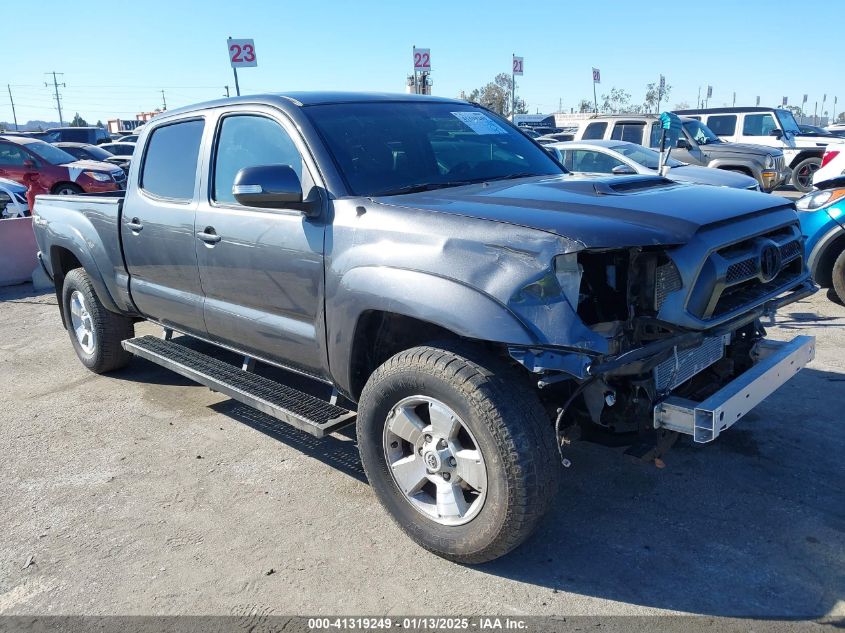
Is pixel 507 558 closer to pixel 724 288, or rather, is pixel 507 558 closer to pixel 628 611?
pixel 628 611

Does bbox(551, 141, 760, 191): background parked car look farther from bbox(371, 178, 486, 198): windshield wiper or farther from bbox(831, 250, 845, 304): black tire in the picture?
bbox(371, 178, 486, 198): windshield wiper

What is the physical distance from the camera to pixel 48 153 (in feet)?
52.4

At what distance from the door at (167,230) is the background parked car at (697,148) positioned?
960 cm

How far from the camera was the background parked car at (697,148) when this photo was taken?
1293 centimetres

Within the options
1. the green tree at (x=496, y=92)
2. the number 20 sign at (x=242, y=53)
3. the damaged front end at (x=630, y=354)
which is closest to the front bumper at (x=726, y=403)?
the damaged front end at (x=630, y=354)

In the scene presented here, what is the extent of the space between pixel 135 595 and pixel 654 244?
8.32 ft

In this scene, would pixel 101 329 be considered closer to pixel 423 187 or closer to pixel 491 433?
pixel 423 187

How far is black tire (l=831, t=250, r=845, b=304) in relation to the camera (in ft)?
21.6

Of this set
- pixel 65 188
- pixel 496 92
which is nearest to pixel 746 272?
pixel 65 188

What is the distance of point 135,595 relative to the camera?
2.98 m

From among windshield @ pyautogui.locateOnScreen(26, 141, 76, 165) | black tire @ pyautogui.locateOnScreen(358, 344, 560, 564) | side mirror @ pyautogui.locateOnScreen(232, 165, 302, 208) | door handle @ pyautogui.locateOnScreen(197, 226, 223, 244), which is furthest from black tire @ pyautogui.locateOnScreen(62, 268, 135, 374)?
windshield @ pyautogui.locateOnScreen(26, 141, 76, 165)

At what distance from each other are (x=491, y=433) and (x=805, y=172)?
1721 cm

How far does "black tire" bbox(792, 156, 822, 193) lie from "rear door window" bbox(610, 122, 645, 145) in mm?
5902

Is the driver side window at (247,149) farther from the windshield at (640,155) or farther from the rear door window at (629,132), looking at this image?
the rear door window at (629,132)
